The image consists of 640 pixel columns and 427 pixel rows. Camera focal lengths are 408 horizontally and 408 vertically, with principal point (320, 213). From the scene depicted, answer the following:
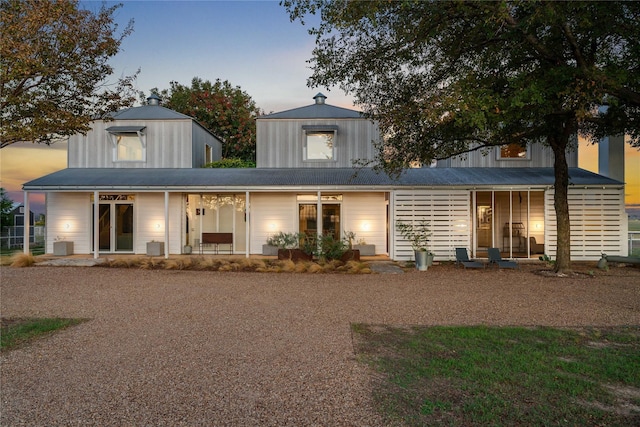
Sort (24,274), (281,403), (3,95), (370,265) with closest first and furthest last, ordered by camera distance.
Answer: (281,403) → (3,95) → (24,274) → (370,265)

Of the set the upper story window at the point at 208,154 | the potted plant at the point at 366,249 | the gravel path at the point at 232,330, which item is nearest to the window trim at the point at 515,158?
the gravel path at the point at 232,330

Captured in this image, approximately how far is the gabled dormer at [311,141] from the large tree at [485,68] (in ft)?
16.8

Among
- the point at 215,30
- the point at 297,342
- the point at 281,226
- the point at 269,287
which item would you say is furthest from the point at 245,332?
the point at 281,226

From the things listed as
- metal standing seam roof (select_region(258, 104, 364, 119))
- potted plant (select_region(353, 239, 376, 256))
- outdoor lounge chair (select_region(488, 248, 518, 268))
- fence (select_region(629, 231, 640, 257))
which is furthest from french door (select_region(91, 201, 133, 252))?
fence (select_region(629, 231, 640, 257))

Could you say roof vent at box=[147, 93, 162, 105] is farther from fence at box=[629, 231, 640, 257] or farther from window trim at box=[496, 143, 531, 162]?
fence at box=[629, 231, 640, 257]

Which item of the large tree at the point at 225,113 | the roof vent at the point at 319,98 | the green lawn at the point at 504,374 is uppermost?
the large tree at the point at 225,113

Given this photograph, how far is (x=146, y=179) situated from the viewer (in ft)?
53.1

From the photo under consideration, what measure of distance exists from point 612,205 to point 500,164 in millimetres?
4443

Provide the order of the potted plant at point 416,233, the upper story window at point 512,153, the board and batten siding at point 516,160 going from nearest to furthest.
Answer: the potted plant at point 416,233
the board and batten siding at point 516,160
the upper story window at point 512,153

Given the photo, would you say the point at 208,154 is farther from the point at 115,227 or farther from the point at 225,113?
the point at 225,113

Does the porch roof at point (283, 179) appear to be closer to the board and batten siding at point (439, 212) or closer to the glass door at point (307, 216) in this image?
the board and batten siding at point (439, 212)

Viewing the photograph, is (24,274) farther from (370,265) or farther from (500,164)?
(500,164)

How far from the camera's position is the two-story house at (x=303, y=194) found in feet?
50.4

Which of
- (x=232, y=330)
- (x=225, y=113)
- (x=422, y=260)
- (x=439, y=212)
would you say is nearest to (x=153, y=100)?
(x=225, y=113)
